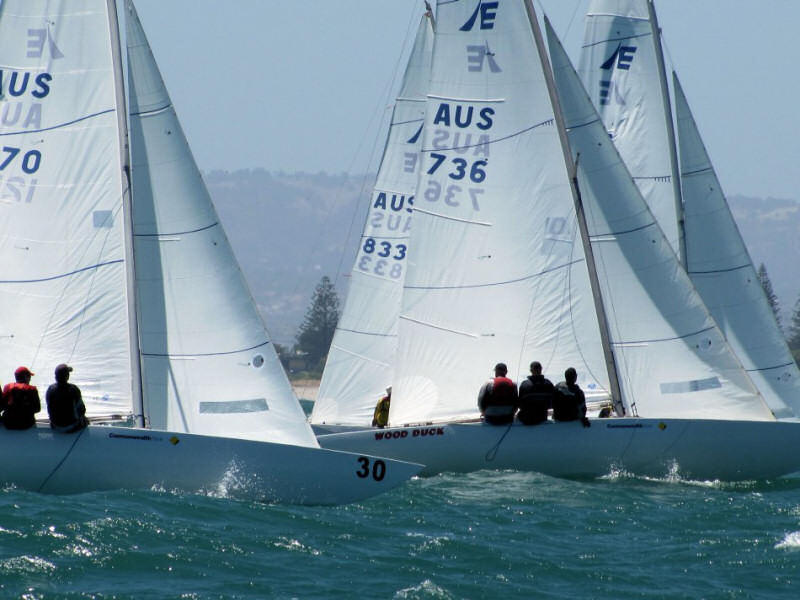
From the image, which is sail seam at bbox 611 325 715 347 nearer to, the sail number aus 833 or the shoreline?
the sail number aus 833

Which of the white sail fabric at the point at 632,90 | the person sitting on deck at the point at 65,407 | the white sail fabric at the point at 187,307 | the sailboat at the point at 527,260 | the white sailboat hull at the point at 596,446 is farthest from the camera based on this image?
the white sail fabric at the point at 632,90

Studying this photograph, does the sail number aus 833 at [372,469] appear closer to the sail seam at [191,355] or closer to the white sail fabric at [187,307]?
the white sail fabric at [187,307]

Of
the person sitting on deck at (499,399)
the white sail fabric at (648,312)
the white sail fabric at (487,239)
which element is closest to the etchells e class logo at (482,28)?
the white sail fabric at (487,239)

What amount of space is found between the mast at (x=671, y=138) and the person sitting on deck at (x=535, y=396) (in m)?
5.06

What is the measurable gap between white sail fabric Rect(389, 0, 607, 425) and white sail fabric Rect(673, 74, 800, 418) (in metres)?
3.49

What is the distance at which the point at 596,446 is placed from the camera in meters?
17.5

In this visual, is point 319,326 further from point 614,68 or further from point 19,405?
point 19,405

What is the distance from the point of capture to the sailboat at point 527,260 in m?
18.4

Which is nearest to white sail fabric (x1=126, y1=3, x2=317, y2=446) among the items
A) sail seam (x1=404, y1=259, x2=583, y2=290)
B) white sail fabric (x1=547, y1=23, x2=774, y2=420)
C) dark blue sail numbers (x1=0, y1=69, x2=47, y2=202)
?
dark blue sail numbers (x1=0, y1=69, x2=47, y2=202)

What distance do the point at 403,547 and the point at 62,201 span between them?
591 centimetres

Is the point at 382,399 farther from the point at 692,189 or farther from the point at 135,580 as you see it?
the point at 135,580

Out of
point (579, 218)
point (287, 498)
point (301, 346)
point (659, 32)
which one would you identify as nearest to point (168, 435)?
point (287, 498)

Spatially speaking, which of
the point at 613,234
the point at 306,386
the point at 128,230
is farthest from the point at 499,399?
the point at 306,386

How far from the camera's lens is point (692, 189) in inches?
870
